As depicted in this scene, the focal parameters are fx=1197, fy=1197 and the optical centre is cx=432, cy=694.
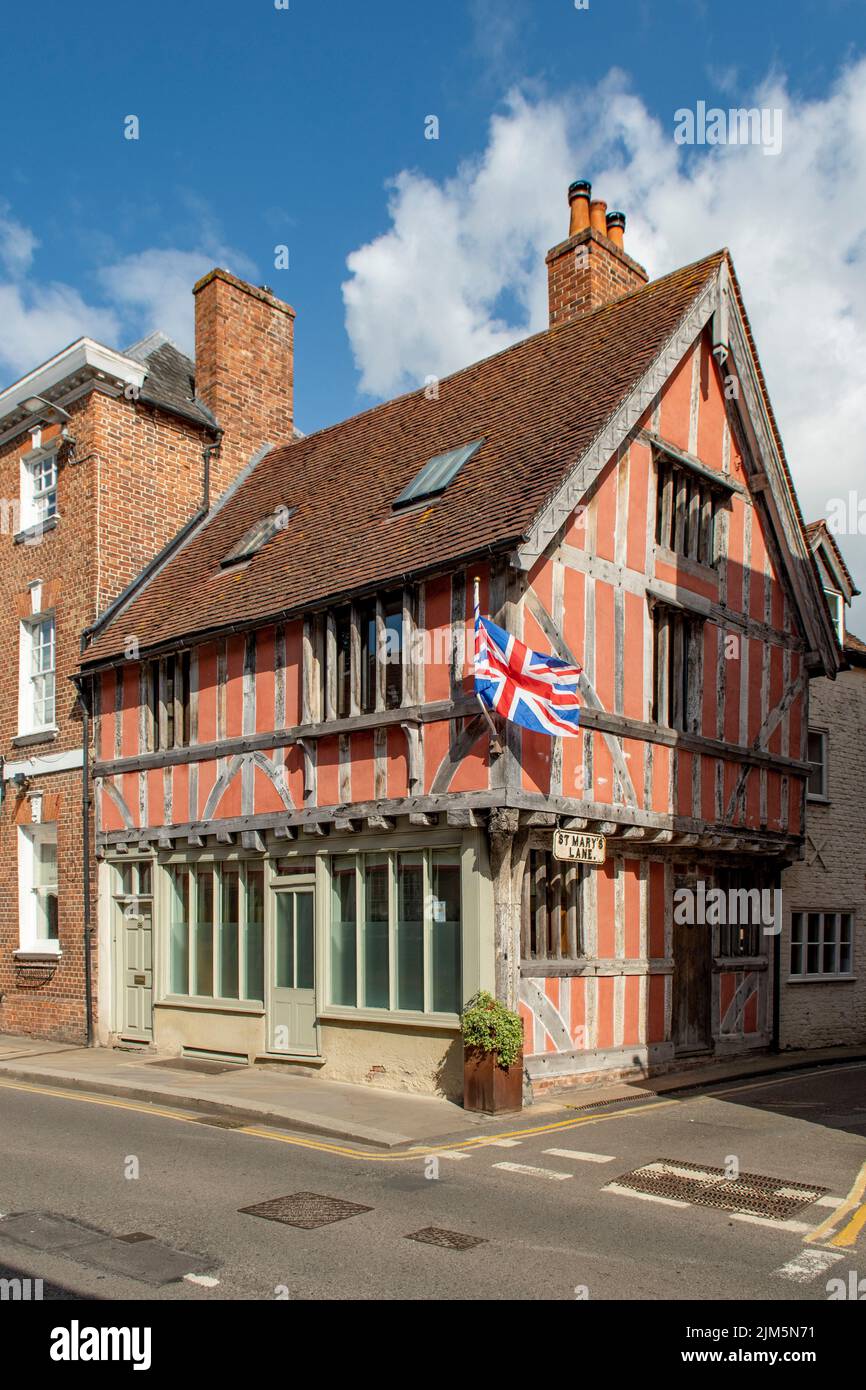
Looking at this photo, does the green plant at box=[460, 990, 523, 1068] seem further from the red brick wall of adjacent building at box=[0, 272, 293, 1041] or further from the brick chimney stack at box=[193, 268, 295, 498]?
the brick chimney stack at box=[193, 268, 295, 498]

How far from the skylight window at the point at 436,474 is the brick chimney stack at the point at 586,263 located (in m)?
4.24

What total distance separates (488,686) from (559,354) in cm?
676

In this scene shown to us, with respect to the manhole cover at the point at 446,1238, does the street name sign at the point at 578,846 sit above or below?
above

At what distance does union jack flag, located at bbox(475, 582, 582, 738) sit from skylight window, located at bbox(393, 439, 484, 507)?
2857 millimetres

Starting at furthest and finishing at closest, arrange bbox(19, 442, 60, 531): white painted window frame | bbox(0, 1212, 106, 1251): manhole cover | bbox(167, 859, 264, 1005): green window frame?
1. bbox(19, 442, 60, 531): white painted window frame
2. bbox(167, 859, 264, 1005): green window frame
3. bbox(0, 1212, 106, 1251): manhole cover

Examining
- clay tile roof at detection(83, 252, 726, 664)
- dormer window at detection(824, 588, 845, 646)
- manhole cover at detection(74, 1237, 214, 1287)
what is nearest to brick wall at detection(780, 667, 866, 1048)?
dormer window at detection(824, 588, 845, 646)

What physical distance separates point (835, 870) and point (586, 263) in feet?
35.6

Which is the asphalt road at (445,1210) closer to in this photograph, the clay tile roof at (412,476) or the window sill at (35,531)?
the clay tile roof at (412,476)

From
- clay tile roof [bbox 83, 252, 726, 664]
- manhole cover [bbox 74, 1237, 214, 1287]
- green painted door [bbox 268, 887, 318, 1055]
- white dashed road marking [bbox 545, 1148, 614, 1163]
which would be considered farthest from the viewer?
green painted door [bbox 268, 887, 318, 1055]

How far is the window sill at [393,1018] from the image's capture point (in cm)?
1284

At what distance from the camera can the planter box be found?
11922 mm

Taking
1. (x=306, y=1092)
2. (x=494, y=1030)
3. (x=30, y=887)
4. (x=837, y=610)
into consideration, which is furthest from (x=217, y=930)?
(x=837, y=610)

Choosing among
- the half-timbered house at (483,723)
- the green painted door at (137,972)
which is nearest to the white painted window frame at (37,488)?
the half-timbered house at (483,723)
